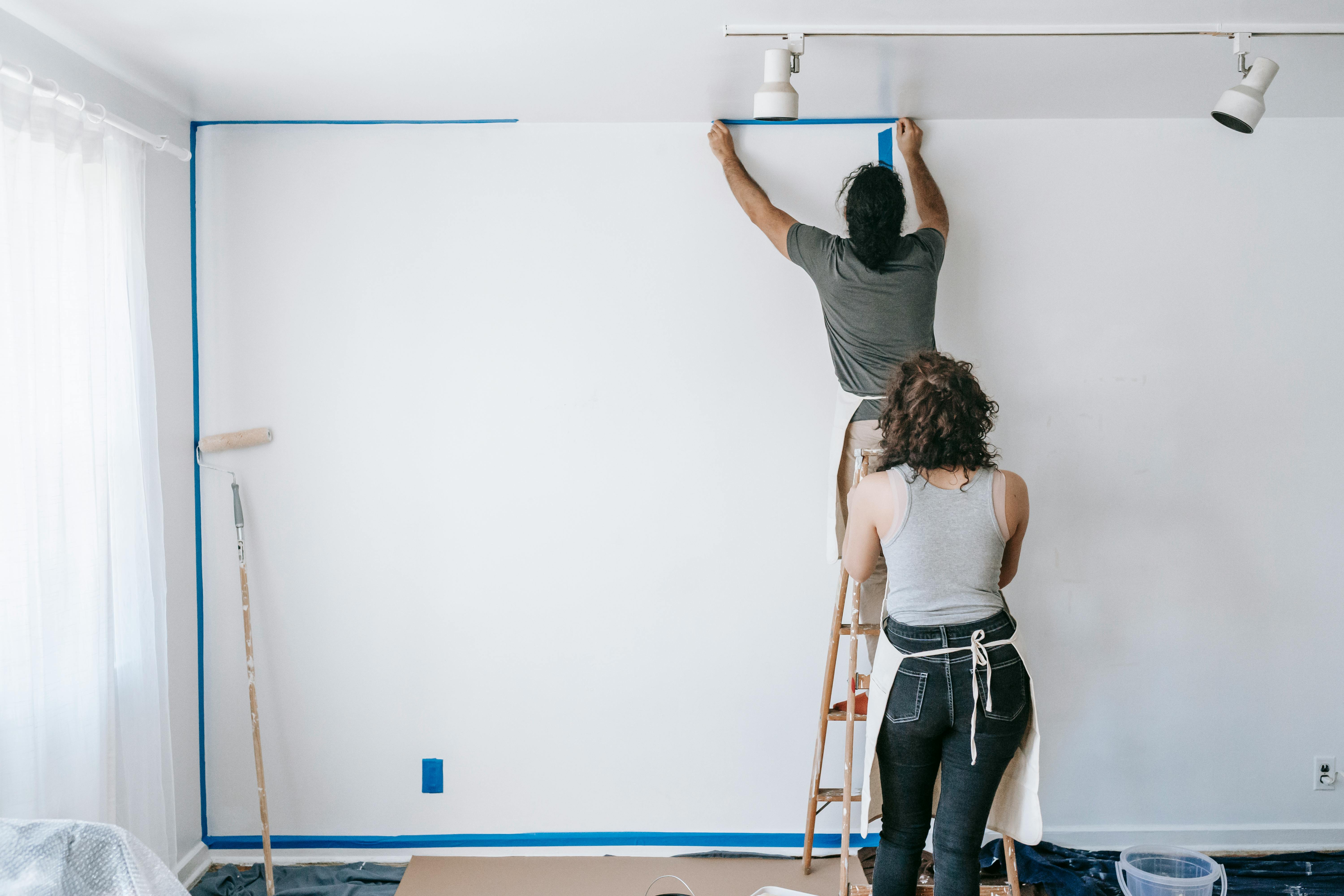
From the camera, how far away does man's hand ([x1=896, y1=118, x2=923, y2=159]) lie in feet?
8.55

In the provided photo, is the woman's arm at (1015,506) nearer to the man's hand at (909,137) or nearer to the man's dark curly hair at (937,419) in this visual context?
the man's dark curly hair at (937,419)

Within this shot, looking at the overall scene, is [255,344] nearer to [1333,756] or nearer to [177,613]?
[177,613]

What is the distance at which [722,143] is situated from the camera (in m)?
2.62

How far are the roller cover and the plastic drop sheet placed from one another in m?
1.31

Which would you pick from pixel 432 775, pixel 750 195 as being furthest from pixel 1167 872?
pixel 750 195

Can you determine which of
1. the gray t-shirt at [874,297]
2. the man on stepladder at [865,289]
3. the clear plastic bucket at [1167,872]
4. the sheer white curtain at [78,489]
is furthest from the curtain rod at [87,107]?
the clear plastic bucket at [1167,872]

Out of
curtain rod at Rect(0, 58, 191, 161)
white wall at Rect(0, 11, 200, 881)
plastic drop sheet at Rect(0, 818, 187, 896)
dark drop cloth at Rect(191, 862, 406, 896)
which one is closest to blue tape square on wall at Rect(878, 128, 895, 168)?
curtain rod at Rect(0, 58, 191, 161)

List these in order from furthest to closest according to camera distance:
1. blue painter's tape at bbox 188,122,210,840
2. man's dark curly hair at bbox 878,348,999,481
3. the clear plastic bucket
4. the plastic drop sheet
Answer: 1. blue painter's tape at bbox 188,122,210,840
2. the clear plastic bucket
3. man's dark curly hair at bbox 878,348,999,481
4. the plastic drop sheet

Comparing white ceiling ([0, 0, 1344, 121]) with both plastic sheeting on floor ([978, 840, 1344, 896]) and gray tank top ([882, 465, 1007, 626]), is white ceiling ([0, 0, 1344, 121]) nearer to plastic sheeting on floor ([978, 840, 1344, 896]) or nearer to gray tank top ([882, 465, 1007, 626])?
gray tank top ([882, 465, 1007, 626])

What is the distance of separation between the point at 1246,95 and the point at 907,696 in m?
1.72

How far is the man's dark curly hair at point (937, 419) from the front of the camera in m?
1.75

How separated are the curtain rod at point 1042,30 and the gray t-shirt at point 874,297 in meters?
0.54

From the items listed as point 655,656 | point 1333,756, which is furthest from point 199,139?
point 1333,756

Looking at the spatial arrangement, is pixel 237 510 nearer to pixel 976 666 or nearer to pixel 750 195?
pixel 750 195
